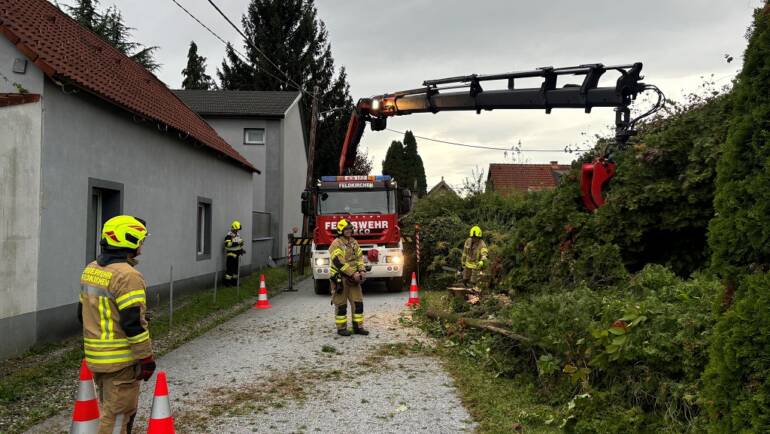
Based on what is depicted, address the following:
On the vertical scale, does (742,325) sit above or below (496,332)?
above

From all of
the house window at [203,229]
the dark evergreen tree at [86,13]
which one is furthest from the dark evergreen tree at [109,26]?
the house window at [203,229]

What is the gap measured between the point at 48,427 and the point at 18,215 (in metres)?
3.61

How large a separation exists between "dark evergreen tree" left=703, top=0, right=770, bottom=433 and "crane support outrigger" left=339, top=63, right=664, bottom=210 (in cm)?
521

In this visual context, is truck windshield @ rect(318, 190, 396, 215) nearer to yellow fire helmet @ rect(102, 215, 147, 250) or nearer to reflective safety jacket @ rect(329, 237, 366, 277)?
reflective safety jacket @ rect(329, 237, 366, 277)

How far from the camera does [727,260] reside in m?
3.08

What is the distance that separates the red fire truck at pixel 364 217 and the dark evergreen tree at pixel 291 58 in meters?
22.1

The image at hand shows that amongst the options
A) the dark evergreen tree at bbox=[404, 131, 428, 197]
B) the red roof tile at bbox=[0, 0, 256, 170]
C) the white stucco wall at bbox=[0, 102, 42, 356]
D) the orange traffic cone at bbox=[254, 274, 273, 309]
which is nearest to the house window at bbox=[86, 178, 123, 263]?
the red roof tile at bbox=[0, 0, 256, 170]

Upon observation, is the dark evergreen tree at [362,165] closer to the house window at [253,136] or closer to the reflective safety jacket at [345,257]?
the house window at [253,136]

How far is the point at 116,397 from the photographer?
403cm

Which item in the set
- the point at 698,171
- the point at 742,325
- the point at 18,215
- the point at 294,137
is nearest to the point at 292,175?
the point at 294,137

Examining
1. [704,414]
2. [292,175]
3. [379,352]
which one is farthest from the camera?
[292,175]

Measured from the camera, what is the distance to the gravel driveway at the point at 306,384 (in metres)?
5.15

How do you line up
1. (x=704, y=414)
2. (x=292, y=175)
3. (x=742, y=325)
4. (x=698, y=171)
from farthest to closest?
1. (x=292, y=175)
2. (x=698, y=171)
3. (x=704, y=414)
4. (x=742, y=325)

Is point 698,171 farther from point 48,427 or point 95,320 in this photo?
point 48,427
